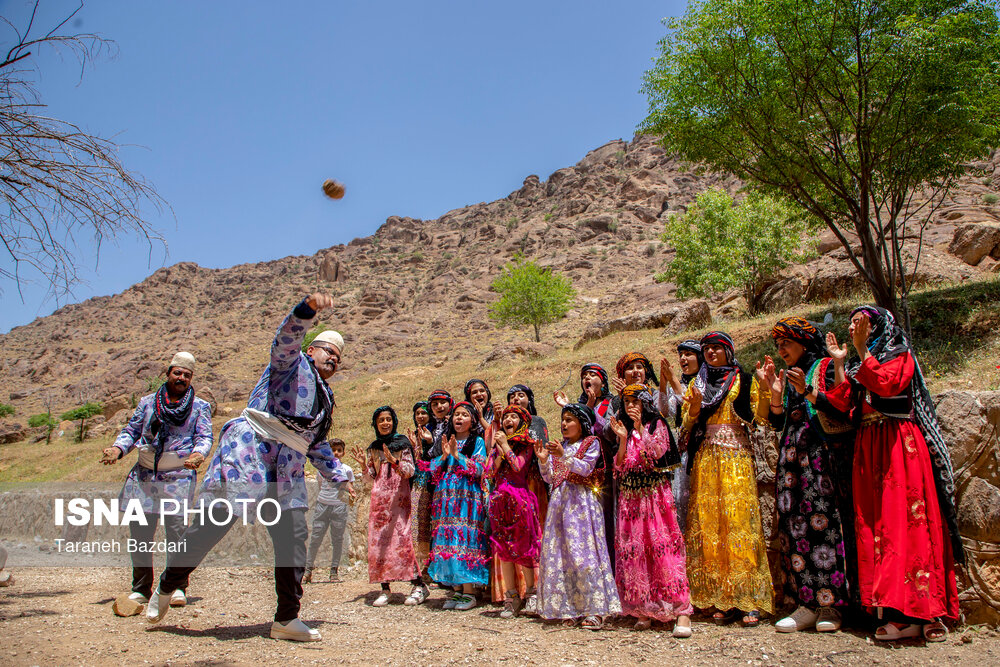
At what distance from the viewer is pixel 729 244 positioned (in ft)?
78.8

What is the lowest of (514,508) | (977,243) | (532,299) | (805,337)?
(514,508)

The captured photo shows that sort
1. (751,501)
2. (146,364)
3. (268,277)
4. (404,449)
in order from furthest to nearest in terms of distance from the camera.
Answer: (268,277), (146,364), (404,449), (751,501)

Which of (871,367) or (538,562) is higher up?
(871,367)

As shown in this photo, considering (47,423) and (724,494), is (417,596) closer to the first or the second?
(724,494)

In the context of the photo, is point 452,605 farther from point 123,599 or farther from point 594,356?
point 594,356

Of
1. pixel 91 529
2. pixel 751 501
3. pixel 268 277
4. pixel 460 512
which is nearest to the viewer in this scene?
pixel 751 501

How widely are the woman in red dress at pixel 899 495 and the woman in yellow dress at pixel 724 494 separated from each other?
58 cm

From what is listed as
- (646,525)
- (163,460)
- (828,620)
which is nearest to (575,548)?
(646,525)

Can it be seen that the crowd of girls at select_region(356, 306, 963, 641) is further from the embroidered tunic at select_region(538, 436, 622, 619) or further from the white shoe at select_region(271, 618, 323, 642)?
the white shoe at select_region(271, 618, 323, 642)

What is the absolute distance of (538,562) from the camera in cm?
466

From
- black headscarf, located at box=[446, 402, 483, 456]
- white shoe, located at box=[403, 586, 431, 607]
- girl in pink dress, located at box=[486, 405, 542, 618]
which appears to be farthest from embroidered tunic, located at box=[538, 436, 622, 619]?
white shoe, located at box=[403, 586, 431, 607]

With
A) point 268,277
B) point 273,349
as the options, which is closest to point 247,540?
point 273,349

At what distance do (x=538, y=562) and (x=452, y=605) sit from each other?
79 cm

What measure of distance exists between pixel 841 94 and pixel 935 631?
8.58 metres
